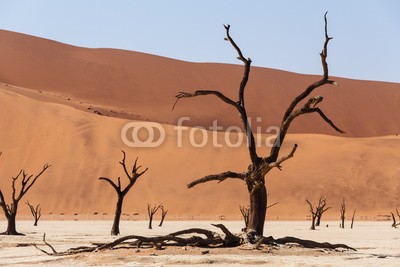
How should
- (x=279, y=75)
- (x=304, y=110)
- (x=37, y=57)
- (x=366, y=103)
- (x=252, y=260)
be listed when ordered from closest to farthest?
1. (x=252, y=260)
2. (x=304, y=110)
3. (x=37, y=57)
4. (x=366, y=103)
5. (x=279, y=75)

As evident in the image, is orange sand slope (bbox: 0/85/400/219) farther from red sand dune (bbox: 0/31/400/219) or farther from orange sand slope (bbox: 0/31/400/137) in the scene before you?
orange sand slope (bbox: 0/31/400/137)

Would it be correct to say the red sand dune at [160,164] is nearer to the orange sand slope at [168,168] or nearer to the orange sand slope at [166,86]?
the orange sand slope at [168,168]

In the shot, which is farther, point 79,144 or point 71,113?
point 71,113

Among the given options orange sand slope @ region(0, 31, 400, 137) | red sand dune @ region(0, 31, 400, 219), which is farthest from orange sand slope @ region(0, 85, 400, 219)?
orange sand slope @ region(0, 31, 400, 137)

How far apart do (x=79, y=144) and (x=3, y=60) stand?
140 ft

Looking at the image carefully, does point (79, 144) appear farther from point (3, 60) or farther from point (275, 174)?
point (3, 60)

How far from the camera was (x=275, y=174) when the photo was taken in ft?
194

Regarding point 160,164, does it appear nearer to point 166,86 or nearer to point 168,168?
point 168,168

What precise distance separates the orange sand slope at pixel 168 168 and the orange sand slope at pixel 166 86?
17271mm

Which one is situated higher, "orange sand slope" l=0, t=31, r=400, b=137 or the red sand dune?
"orange sand slope" l=0, t=31, r=400, b=137

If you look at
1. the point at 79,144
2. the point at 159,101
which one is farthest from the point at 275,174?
the point at 159,101

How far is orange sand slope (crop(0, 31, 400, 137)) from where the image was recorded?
90500mm

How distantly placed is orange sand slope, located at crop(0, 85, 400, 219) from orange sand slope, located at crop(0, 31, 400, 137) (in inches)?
680

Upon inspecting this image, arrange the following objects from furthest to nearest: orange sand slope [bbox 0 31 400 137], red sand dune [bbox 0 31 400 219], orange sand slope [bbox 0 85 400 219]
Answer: orange sand slope [bbox 0 31 400 137] < red sand dune [bbox 0 31 400 219] < orange sand slope [bbox 0 85 400 219]
